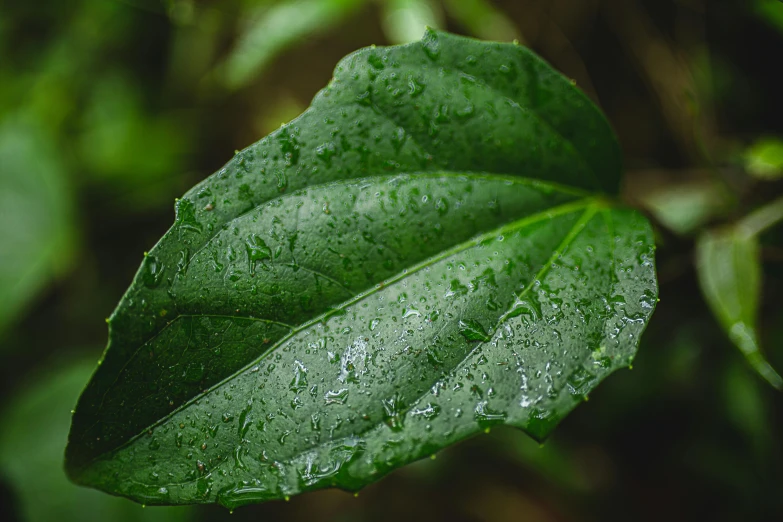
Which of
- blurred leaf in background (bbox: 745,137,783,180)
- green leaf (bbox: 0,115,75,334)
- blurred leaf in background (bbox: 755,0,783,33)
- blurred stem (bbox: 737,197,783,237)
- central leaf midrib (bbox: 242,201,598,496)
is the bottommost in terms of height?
blurred stem (bbox: 737,197,783,237)

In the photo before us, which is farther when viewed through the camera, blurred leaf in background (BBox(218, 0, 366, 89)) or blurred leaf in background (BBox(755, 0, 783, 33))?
blurred leaf in background (BBox(218, 0, 366, 89))

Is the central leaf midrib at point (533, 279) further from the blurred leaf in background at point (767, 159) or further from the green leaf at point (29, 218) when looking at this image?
the green leaf at point (29, 218)

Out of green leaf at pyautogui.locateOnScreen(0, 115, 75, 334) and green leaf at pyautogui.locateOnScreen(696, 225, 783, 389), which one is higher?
green leaf at pyautogui.locateOnScreen(0, 115, 75, 334)

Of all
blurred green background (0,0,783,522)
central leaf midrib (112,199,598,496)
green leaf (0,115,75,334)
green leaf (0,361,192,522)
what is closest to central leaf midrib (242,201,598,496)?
central leaf midrib (112,199,598,496)

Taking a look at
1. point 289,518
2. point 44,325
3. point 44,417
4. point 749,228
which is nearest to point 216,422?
point 749,228

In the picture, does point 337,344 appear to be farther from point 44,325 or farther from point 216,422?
point 44,325

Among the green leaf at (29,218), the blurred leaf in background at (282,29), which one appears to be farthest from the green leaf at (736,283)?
the green leaf at (29,218)

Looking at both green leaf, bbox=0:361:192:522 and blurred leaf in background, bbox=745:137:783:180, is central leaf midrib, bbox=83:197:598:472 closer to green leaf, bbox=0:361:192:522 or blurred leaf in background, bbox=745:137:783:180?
blurred leaf in background, bbox=745:137:783:180

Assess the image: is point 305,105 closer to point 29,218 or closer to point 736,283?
point 29,218
